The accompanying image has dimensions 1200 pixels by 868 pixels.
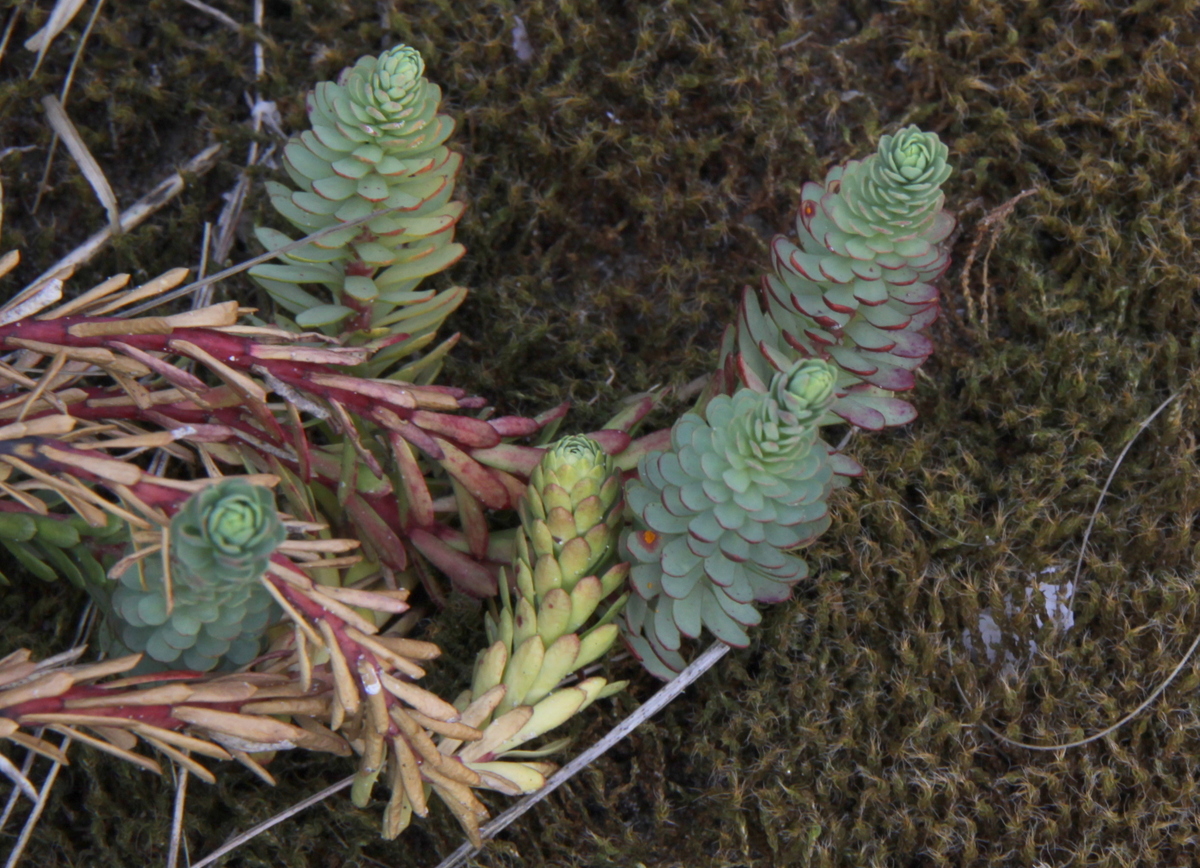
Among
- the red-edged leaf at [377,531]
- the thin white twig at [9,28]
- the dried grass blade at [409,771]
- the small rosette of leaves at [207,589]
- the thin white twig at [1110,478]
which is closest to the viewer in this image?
the small rosette of leaves at [207,589]

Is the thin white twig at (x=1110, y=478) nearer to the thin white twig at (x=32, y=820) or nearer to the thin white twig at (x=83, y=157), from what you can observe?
the thin white twig at (x=32, y=820)

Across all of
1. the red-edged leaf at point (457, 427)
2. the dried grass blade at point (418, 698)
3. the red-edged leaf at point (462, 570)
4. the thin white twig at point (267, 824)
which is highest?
the red-edged leaf at point (457, 427)

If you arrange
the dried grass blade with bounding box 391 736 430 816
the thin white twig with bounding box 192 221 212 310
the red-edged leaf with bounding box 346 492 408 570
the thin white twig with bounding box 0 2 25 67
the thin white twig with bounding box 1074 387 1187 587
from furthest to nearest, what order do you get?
the thin white twig with bounding box 0 2 25 67 < the thin white twig with bounding box 192 221 212 310 < the thin white twig with bounding box 1074 387 1187 587 < the red-edged leaf with bounding box 346 492 408 570 < the dried grass blade with bounding box 391 736 430 816

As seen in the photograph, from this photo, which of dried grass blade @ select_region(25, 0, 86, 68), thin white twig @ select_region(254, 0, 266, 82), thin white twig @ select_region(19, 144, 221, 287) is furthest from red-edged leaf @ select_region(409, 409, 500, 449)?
dried grass blade @ select_region(25, 0, 86, 68)

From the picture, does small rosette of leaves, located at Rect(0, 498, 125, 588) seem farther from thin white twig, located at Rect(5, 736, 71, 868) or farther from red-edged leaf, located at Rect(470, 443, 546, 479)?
red-edged leaf, located at Rect(470, 443, 546, 479)

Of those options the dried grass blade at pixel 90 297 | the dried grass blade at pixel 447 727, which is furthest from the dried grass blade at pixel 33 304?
the dried grass blade at pixel 447 727

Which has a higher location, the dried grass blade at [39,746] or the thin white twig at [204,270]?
the thin white twig at [204,270]
